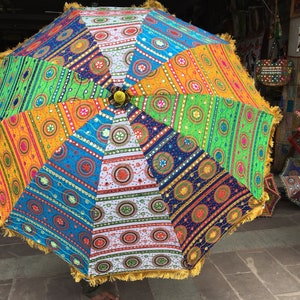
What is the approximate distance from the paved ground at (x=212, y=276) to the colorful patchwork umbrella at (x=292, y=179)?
2.94ft

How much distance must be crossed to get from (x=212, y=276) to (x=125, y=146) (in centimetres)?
192

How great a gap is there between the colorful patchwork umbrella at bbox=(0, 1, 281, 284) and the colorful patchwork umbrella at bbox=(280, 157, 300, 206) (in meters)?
2.87

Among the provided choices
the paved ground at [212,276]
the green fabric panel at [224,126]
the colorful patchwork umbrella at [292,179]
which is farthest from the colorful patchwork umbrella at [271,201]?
the green fabric panel at [224,126]

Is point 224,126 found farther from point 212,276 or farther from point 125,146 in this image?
point 212,276

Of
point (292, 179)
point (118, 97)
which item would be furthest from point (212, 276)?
point (292, 179)

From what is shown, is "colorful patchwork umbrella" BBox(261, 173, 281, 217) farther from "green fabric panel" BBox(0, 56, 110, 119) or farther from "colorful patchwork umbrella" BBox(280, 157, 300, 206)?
"green fabric panel" BBox(0, 56, 110, 119)

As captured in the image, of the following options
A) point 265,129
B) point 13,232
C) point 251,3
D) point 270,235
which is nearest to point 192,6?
point 251,3

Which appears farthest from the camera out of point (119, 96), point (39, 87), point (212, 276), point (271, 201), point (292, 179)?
point (292, 179)

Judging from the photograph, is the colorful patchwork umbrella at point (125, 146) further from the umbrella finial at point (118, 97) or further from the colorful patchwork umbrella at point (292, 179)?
the colorful patchwork umbrella at point (292, 179)

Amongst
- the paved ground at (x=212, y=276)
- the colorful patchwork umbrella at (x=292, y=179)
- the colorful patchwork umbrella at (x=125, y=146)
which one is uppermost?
the colorful patchwork umbrella at (x=125, y=146)

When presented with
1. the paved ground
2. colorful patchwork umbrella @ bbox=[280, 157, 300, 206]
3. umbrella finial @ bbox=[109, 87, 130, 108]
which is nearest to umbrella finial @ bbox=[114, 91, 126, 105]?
umbrella finial @ bbox=[109, 87, 130, 108]

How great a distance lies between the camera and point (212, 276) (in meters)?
3.18

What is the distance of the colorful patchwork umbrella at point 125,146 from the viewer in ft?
5.71

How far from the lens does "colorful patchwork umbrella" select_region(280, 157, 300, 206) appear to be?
15.6 ft
